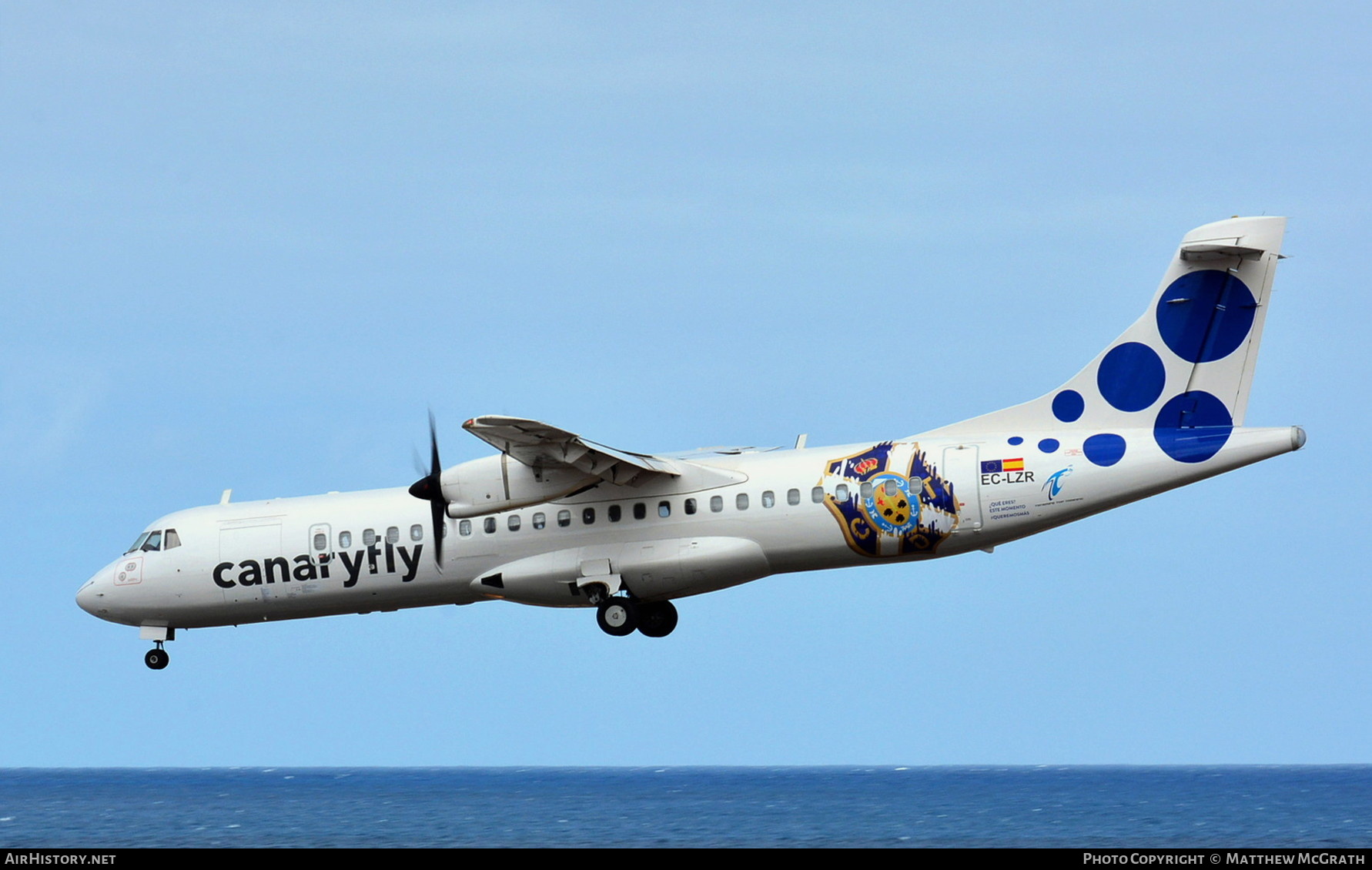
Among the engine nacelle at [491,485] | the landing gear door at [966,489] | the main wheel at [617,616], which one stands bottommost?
the main wheel at [617,616]

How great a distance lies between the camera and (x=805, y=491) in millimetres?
25141

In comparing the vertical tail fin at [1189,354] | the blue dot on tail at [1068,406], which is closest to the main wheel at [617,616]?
the vertical tail fin at [1189,354]

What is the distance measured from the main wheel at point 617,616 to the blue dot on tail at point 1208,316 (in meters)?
10.1

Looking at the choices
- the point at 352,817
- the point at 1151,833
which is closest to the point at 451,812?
the point at 352,817

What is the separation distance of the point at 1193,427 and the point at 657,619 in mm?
9840

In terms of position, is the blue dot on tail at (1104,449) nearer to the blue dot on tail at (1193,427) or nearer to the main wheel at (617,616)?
the blue dot on tail at (1193,427)

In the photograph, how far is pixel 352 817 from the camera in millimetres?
110062

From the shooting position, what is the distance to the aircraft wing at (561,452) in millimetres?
24016

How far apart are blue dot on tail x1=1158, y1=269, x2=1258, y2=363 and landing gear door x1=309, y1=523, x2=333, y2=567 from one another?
15.0 metres

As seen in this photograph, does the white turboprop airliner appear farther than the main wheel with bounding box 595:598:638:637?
No

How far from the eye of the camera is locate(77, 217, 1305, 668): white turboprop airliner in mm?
24281

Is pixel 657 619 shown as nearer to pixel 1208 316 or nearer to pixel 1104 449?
pixel 1104 449

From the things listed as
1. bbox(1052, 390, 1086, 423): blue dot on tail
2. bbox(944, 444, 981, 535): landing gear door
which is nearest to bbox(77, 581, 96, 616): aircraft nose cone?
bbox(944, 444, 981, 535): landing gear door

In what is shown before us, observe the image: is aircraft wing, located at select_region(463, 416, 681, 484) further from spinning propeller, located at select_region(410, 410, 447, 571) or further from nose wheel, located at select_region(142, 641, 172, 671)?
nose wheel, located at select_region(142, 641, 172, 671)
